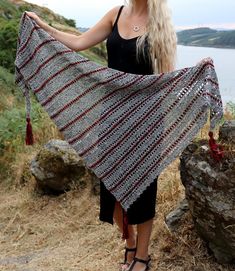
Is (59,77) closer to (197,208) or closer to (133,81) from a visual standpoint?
(133,81)

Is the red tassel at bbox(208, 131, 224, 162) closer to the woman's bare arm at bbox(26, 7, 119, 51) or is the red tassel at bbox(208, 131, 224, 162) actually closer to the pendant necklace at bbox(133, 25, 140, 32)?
the pendant necklace at bbox(133, 25, 140, 32)

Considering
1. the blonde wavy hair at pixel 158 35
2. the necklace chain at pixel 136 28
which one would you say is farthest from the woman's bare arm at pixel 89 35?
the blonde wavy hair at pixel 158 35

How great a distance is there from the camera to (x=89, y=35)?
3.53 meters

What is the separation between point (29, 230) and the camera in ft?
16.2

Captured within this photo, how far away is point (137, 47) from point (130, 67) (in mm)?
154

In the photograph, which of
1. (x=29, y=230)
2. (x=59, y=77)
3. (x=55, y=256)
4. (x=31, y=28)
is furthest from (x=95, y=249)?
(x=31, y=28)

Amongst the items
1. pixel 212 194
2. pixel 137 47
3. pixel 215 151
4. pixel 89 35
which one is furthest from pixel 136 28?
pixel 212 194

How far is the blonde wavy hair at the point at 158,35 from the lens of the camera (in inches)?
124

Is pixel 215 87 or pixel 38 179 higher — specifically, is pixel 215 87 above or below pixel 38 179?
above

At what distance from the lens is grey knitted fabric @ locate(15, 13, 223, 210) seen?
10.1 ft

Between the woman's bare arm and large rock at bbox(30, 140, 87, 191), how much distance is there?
1.91 metres

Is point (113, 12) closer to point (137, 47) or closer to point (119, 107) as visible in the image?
point (137, 47)

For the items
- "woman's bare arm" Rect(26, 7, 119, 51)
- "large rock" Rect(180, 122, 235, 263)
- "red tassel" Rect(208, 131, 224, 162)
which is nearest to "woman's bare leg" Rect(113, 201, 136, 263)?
"large rock" Rect(180, 122, 235, 263)

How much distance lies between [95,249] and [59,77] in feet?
4.82
